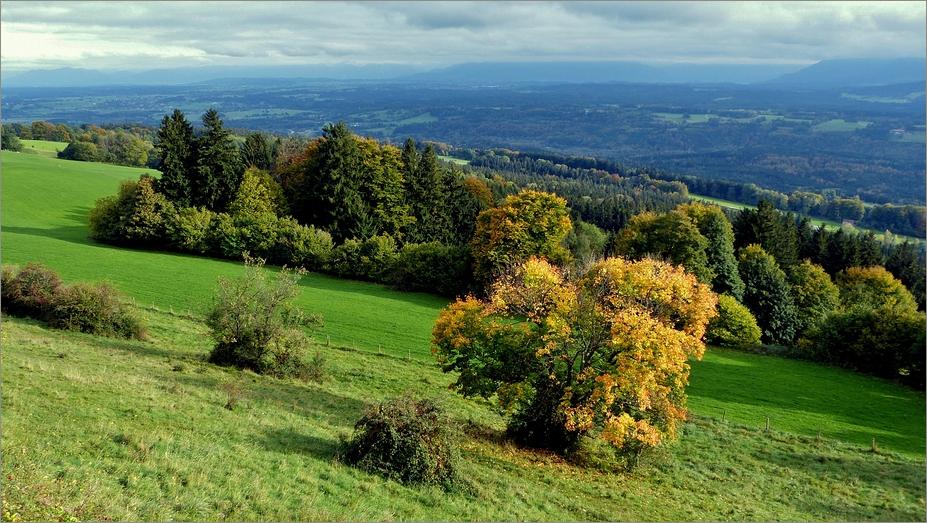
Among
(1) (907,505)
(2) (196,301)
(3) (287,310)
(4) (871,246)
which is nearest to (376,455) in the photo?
(3) (287,310)

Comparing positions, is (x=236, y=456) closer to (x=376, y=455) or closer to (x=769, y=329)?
(x=376, y=455)

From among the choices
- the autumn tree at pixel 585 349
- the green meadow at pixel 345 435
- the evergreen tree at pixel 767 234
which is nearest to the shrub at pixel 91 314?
the green meadow at pixel 345 435

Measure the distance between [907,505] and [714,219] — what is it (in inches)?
1468

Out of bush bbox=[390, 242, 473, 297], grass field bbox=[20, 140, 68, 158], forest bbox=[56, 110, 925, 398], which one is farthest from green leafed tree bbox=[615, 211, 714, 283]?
grass field bbox=[20, 140, 68, 158]

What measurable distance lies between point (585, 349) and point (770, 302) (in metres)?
40.3

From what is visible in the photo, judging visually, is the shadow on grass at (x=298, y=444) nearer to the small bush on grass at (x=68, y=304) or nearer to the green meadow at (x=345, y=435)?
the green meadow at (x=345, y=435)

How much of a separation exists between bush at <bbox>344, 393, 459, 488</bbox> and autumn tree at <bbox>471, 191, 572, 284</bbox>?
110ft

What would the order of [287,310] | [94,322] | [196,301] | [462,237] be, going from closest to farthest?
1. [287,310]
2. [94,322]
3. [196,301]
4. [462,237]

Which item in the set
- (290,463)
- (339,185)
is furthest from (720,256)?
(290,463)

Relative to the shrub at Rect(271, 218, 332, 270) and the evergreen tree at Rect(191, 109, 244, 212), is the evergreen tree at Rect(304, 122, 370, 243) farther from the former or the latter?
Answer: the evergreen tree at Rect(191, 109, 244, 212)

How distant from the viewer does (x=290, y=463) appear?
1519 cm

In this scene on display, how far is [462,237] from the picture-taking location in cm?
7244

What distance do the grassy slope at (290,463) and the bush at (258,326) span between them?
1.39 metres

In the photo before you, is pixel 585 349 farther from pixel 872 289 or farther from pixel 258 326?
pixel 872 289
